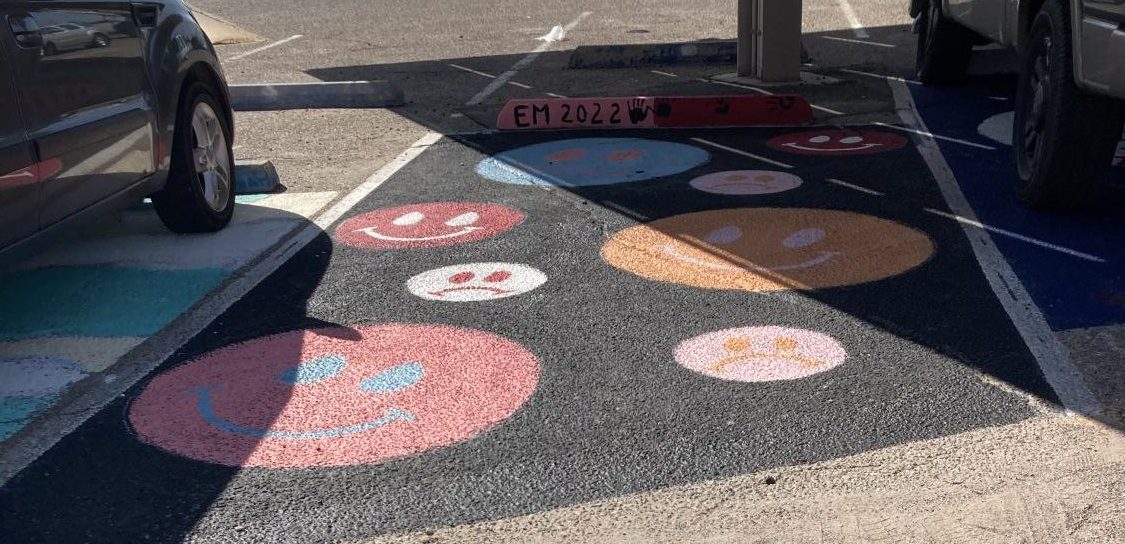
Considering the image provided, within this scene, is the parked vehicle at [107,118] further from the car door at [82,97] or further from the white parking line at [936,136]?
the white parking line at [936,136]

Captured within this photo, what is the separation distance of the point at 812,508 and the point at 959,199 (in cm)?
383

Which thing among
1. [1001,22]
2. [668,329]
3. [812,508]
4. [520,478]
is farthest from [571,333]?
[1001,22]

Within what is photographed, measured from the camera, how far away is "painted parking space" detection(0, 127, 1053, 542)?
3574mm

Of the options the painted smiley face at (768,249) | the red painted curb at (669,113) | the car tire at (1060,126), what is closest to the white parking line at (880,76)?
the red painted curb at (669,113)

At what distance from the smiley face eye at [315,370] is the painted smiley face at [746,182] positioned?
3.19 meters

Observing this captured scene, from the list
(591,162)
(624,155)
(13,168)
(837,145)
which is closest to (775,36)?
(837,145)

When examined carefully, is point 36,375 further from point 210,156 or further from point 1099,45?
point 1099,45

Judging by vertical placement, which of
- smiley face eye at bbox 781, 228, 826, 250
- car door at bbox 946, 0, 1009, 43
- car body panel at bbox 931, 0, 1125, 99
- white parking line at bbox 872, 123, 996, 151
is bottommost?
white parking line at bbox 872, 123, 996, 151

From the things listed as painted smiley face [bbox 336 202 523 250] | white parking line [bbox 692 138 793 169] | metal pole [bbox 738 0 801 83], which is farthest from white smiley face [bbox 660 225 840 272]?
metal pole [bbox 738 0 801 83]

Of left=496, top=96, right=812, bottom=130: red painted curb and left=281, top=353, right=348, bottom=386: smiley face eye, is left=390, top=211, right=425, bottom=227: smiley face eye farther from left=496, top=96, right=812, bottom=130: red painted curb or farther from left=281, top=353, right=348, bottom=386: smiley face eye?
left=496, top=96, right=812, bottom=130: red painted curb

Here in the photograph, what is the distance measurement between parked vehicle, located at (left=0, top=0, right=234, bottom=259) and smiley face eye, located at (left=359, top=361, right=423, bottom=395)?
159cm

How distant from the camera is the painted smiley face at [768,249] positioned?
17.8 feet

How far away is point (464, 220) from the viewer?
22.1ft

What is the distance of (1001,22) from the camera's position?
7.63 meters
